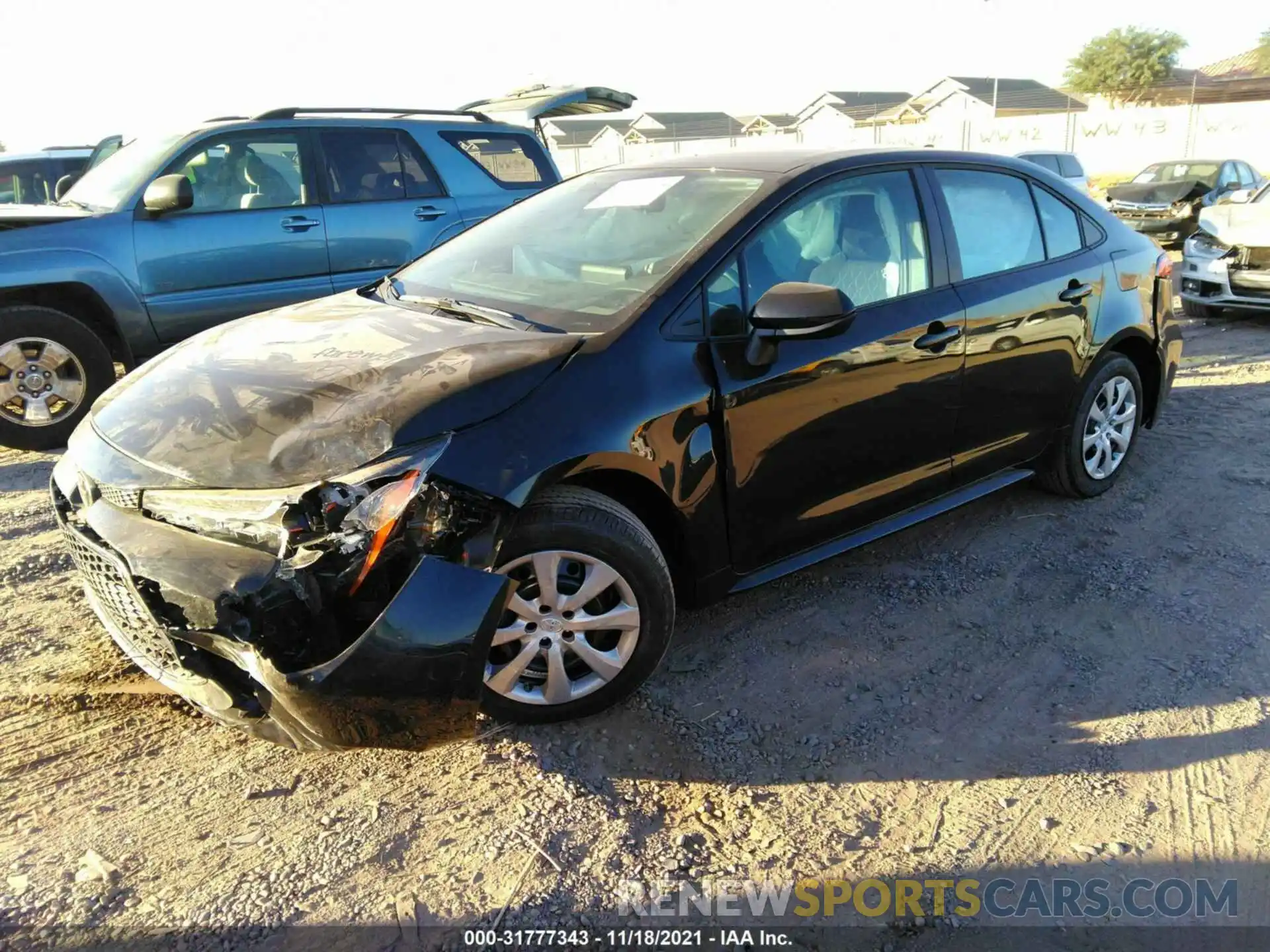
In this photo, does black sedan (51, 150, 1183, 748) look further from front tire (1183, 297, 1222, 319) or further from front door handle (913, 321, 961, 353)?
front tire (1183, 297, 1222, 319)

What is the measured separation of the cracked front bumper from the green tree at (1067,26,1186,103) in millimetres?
64150

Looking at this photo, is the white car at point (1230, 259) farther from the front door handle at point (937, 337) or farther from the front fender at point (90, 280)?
the front fender at point (90, 280)

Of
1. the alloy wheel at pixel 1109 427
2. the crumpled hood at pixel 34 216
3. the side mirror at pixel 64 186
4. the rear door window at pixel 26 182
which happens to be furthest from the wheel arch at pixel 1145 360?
the rear door window at pixel 26 182

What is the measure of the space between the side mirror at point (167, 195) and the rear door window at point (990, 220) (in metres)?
4.39

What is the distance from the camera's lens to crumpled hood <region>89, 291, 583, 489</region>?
2371 millimetres

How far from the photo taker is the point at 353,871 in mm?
2277

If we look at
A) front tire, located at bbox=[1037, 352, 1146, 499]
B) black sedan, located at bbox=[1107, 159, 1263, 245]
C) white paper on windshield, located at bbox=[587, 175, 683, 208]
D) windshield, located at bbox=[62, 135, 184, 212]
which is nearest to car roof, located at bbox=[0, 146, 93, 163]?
windshield, located at bbox=[62, 135, 184, 212]

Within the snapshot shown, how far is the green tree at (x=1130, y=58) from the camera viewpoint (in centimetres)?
5556

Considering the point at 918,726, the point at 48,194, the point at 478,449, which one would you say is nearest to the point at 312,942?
the point at 478,449

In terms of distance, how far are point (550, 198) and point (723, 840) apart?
2785 millimetres

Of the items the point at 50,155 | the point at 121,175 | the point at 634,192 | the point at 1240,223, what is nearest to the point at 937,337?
the point at 634,192

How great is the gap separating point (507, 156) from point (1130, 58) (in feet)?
206

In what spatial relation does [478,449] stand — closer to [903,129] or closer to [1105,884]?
[1105,884]

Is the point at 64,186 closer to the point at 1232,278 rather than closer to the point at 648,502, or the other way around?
the point at 648,502
